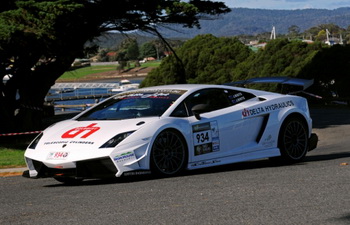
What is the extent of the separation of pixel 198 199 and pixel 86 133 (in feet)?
8.94

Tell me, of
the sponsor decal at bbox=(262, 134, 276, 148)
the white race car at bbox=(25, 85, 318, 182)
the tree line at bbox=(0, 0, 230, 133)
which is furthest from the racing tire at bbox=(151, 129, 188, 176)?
the tree line at bbox=(0, 0, 230, 133)

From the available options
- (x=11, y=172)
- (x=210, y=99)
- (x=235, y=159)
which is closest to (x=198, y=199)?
(x=235, y=159)

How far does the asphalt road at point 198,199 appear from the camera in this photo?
6574 millimetres

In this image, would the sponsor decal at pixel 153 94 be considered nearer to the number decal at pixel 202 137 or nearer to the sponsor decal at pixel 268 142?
the number decal at pixel 202 137

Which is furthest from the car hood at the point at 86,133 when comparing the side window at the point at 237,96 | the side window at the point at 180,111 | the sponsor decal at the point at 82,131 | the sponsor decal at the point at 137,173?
the side window at the point at 237,96

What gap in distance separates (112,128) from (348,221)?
4309mm

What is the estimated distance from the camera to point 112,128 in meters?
9.77

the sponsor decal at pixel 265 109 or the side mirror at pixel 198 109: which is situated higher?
the side mirror at pixel 198 109

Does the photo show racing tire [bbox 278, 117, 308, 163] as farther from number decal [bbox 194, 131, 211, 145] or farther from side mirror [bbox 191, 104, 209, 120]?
side mirror [bbox 191, 104, 209, 120]

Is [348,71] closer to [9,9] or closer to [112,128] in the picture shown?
[9,9]

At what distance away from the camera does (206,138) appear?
10406 mm

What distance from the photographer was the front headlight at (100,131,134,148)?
9.42m

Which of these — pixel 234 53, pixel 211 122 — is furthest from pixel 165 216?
pixel 234 53

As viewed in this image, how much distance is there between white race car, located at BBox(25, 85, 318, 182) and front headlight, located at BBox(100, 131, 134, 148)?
1 cm
